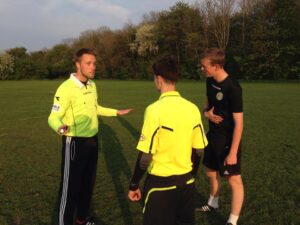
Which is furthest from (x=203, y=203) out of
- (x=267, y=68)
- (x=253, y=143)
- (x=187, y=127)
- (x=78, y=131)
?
(x=267, y=68)

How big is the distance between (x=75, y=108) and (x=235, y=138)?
6.28 ft

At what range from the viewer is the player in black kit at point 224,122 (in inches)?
168

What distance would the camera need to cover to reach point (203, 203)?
5.55 metres

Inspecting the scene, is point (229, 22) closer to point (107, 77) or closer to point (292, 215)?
point (107, 77)

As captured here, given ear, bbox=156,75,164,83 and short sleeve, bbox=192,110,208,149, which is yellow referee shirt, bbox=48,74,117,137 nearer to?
ear, bbox=156,75,164,83

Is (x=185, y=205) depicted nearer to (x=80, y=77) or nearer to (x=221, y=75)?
(x=221, y=75)

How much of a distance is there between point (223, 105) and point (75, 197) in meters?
2.11

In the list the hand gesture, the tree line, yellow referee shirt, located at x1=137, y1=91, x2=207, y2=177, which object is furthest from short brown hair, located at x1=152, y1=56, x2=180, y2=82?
the tree line

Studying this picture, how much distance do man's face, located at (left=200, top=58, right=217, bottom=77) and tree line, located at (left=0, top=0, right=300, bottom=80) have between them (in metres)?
30.7

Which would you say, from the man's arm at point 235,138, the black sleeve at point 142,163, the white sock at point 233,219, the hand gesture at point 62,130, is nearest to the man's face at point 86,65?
the hand gesture at point 62,130

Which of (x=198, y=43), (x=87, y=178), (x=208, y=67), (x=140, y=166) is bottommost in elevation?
(x=87, y=178)

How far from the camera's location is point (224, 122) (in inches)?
178

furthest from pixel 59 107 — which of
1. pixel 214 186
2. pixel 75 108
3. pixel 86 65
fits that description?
pixel 214 186

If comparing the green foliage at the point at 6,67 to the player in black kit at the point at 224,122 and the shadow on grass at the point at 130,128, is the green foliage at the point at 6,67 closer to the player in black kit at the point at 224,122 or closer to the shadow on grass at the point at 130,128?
the shadow on grass at the point at 130,128
